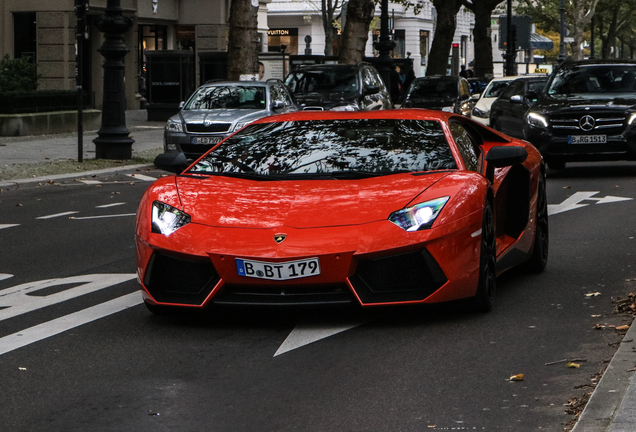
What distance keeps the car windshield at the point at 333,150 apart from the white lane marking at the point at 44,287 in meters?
1.27

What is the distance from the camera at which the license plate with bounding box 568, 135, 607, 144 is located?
17.7 metres

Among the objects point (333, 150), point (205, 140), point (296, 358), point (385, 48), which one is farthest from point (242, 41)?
point (296, 358)

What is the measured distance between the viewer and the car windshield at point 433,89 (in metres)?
31.5

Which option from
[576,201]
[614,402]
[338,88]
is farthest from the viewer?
[338,88]

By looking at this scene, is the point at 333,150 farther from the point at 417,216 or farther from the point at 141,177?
the point at 141,177

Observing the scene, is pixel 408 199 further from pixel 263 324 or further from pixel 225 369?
pixel 225 369

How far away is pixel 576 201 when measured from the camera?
47.1 feet

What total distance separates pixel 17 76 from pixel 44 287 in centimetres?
2142

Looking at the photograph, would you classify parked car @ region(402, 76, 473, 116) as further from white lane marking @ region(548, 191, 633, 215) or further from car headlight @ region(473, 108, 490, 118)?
white lane marking @ region(548, 191, 633, 215)

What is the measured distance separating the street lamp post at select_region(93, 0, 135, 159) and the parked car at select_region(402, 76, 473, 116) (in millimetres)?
10722

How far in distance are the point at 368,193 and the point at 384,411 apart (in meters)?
2.03

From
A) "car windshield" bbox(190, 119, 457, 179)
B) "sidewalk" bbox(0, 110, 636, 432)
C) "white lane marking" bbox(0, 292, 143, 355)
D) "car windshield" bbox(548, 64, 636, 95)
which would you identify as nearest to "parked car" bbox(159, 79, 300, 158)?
"sidewalk" bbox(0, 110, 636, 432)

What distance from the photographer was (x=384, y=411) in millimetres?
5035

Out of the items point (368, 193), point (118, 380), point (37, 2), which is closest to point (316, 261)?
point (368, 193)
